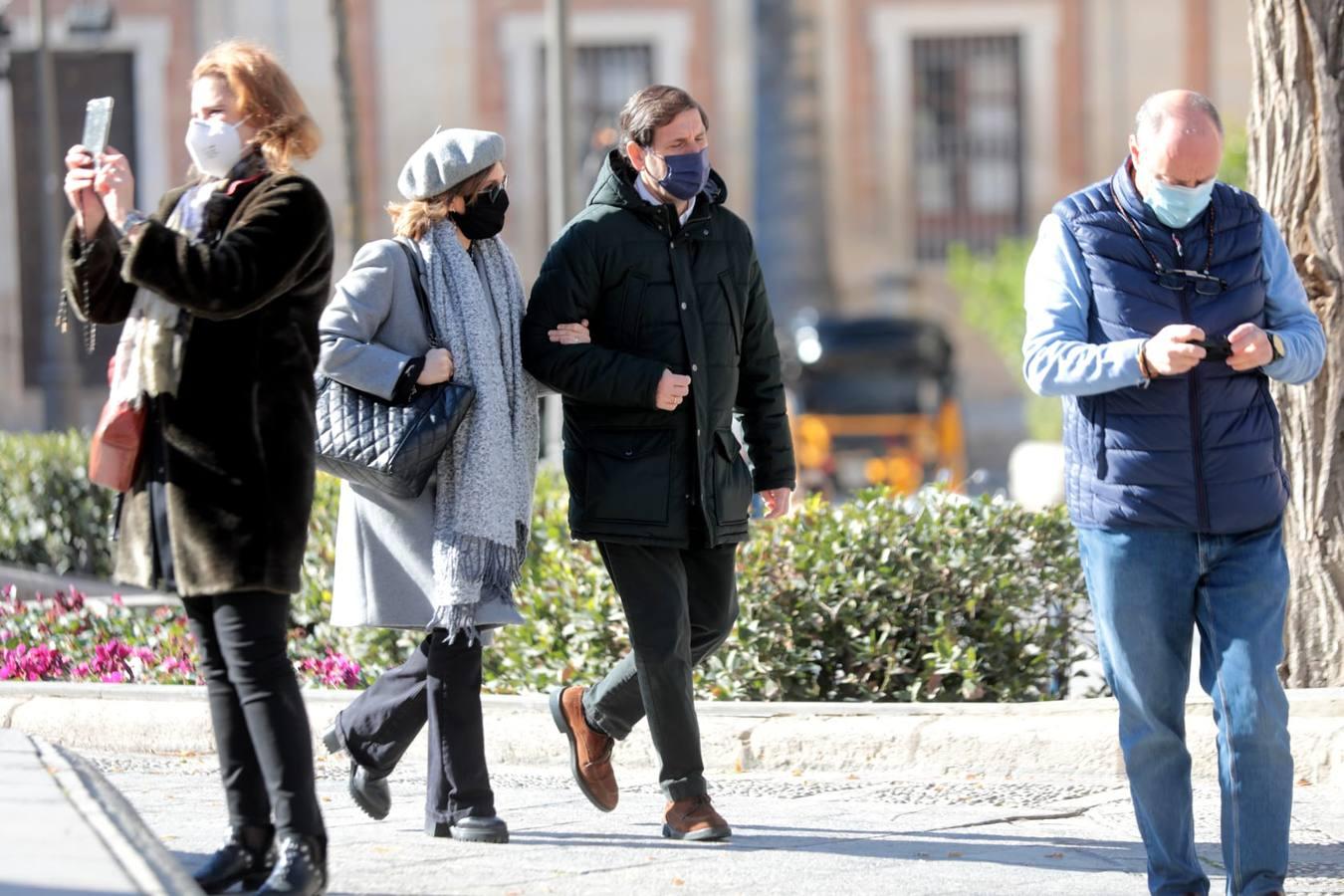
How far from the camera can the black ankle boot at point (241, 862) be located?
14.4ft

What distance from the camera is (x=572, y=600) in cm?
695

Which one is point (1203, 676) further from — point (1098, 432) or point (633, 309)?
point (633, 309)

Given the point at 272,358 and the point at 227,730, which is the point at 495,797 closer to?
the point at 227,730

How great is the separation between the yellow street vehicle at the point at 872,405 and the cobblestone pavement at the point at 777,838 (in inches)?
530

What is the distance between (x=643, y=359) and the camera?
508 cm

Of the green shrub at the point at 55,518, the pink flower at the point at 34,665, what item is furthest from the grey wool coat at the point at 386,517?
the green shrub at the point at 55,518

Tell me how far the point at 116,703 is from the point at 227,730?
2.45 metres

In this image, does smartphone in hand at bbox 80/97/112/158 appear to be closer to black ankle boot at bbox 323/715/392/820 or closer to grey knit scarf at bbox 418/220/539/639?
grey knit scarf at bbox 418/220/539/639

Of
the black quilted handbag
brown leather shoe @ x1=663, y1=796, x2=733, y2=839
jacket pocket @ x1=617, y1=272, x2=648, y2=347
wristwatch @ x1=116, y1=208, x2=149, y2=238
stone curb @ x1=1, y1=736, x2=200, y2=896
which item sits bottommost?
brown leather shoe @ x1=663, y1=796, x2=733, y2=839

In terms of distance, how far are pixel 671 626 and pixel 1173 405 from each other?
137cm

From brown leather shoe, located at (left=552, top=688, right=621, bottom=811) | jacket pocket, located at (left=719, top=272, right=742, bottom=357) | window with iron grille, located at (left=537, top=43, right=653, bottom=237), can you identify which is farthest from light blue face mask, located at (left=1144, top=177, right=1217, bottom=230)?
window with iron grille, located at (left=537, top=43, right=653, bottom=237)

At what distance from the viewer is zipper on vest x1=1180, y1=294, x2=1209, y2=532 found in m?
4.39

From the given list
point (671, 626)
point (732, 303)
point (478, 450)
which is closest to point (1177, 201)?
point (732, 303)

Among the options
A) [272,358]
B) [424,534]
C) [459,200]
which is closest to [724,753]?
[424,534]
